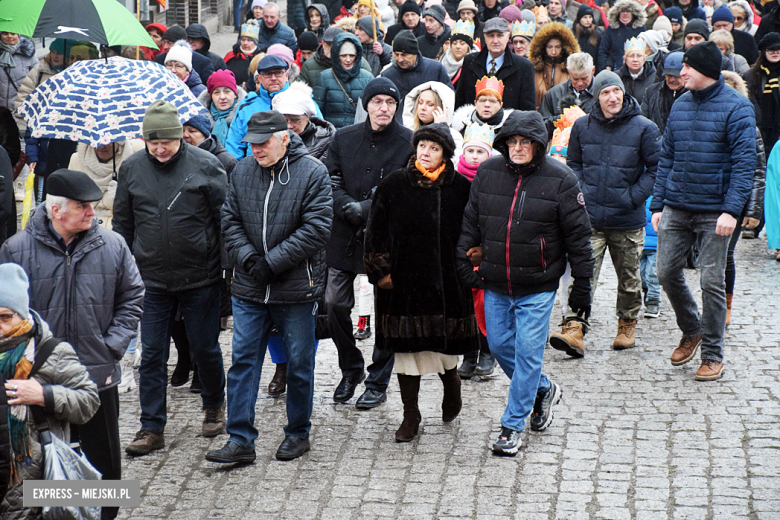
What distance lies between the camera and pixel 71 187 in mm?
4637

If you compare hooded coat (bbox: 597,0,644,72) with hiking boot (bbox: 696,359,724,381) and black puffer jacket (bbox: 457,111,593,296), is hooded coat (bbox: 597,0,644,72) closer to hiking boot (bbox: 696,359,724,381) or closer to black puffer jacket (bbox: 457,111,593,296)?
hiking boot (bbox: 696,359,724,381)

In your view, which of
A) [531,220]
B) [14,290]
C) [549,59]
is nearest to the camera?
[14,290]

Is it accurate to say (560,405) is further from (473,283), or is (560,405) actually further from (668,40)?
(668,40)

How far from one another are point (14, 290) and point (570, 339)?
15.1 feet

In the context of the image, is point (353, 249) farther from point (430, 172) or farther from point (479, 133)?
point (479, 133)

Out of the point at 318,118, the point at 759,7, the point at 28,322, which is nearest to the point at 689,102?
the point at 318,118

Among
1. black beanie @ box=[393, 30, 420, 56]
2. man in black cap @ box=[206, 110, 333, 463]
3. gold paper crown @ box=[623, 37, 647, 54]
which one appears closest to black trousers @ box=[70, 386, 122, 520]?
man in black cap @ box=[206, 110, 333, 463]

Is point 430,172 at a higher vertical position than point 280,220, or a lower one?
higher

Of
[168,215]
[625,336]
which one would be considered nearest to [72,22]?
[168,215]

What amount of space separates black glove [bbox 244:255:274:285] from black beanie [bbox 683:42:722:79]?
10.8ft

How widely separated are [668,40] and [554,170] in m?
9.41

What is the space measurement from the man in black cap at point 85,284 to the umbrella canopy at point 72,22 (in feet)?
10.1

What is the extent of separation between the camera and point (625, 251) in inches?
311

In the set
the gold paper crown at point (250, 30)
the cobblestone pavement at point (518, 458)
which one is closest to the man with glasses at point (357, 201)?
the cobblestone pavement at point (518, 458)
